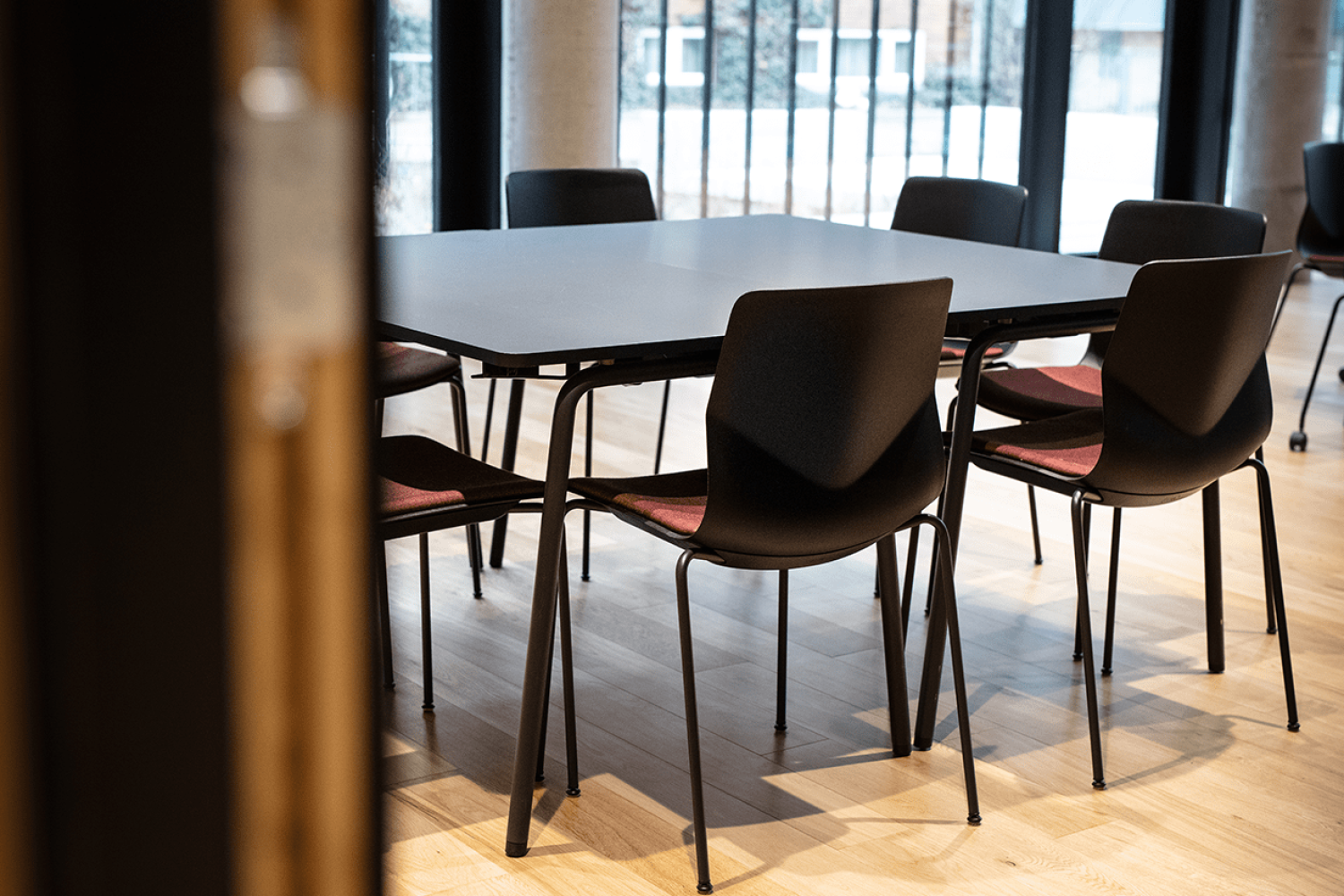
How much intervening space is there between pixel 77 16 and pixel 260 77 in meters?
0.03

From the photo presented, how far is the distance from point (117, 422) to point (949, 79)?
327 inches

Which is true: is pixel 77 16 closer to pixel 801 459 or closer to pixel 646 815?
pixel 801 459

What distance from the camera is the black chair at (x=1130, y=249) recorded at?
2854 mm

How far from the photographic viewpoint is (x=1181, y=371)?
2.20 meters

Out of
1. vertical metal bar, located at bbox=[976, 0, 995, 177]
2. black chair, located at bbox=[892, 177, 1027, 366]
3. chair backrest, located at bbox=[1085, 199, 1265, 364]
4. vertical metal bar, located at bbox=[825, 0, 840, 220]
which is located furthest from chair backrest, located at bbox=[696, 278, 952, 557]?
vertical metal bar, located at bbox=[976, 0, 995, 177]

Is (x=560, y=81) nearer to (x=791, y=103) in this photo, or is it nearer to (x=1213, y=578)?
(x=791, y=103)

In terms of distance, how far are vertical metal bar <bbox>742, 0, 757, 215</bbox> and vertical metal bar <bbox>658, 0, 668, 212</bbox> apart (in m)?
0.45

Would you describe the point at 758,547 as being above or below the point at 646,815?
above

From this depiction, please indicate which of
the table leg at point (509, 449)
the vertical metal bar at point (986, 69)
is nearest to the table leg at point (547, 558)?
the table leg at point (509, 449)

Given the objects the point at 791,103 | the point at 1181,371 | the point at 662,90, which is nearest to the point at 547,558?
the point at 1181,371

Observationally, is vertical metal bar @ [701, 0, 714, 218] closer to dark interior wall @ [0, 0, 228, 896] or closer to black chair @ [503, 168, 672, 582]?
black chair @ [503, 168, 672, 582]

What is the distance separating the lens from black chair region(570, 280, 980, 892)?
1.84 metres

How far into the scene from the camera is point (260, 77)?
213mm

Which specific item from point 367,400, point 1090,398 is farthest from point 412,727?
point 367,400
